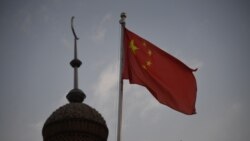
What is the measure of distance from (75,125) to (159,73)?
350 centimetres

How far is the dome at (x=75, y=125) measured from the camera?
1262 centimetres

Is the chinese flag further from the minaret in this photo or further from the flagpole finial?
the minaret

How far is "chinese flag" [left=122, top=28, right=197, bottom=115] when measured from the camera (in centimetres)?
1222

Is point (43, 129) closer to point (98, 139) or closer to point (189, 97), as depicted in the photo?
point (98, 139)

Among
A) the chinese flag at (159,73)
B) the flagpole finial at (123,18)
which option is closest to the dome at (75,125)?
the chinese flag at (159,73)

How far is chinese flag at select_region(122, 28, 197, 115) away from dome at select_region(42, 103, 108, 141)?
229cm

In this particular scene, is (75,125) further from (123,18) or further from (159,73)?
(123,18)

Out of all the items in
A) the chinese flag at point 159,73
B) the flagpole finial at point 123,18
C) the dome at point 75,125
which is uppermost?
the flagpole finial at point 123,18

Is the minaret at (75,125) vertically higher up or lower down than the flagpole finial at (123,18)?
lower down

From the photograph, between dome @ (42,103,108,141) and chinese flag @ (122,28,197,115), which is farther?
dome @ (42,103,108,141)

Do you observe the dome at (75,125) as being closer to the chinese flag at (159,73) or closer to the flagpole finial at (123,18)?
the chinese flag at (159,73)

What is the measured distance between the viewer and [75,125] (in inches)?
498

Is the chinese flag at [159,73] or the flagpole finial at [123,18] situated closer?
the chinese flag at [159,73]

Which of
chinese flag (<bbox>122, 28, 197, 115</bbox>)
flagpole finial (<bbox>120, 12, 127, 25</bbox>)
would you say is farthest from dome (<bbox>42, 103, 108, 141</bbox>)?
flagpole finial (<bbox>120, 12, 127, 25</bbox>)
